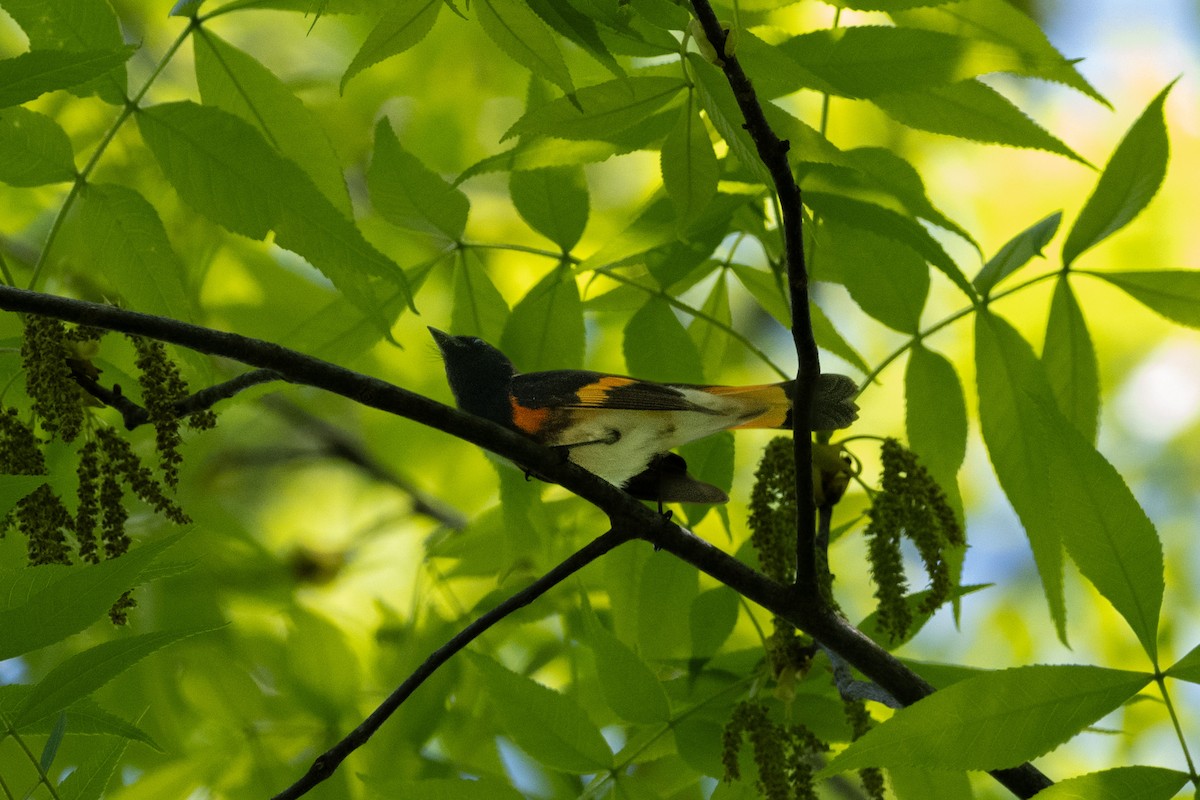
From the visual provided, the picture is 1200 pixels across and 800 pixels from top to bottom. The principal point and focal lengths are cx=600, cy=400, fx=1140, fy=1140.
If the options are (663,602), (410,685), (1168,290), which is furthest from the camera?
(663,602)

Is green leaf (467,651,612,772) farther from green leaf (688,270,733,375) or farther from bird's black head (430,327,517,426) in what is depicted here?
green leaf (688,270,733,375)

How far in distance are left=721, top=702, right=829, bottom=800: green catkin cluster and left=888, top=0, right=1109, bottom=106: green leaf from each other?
1183 millimetres

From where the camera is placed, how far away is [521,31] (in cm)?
163

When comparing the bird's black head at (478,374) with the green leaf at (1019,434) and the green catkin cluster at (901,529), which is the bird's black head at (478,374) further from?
the green leaf at (1019,434)

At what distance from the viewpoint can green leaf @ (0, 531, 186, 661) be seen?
1.33m

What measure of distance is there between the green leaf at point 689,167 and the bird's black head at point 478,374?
2.29 ft

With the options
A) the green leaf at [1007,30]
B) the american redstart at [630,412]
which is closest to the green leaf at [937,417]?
the american redstart at [630,412]

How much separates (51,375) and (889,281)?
4.84 feet

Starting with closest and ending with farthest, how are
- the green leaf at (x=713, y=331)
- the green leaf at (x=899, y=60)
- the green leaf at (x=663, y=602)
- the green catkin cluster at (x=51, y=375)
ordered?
the green catkin cluster at (x=51, y=375), the green leaf at (x=899, y=60), the green leaf at (x=663, y=602), the green leaf at (x=713, y=331)

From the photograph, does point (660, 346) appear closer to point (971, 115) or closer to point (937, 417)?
point (937, 417)

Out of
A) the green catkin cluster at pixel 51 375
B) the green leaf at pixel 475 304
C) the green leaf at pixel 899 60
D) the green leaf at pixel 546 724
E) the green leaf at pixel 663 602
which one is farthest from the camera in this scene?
the green leaf at pixel 475 304

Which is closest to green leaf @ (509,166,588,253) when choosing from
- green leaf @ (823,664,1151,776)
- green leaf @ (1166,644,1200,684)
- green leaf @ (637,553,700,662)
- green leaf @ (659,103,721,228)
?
green leaf @ (659,103,721,228)

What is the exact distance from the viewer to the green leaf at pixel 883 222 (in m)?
1.90

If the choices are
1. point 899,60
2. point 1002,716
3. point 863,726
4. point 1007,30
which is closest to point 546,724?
point 863,726
